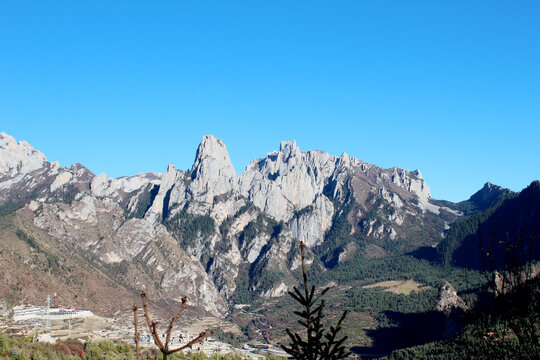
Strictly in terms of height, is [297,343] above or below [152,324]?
below

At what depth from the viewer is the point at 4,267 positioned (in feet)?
651

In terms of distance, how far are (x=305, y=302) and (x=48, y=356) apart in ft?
201

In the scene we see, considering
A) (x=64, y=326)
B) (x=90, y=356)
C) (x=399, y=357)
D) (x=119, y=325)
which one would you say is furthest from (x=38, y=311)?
(x=399, y=357)

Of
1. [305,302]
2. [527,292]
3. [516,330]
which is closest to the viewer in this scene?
[305,302]

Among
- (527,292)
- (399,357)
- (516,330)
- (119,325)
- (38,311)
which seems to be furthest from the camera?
(119,325)

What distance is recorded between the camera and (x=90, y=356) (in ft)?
237

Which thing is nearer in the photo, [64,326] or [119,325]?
[64,326]

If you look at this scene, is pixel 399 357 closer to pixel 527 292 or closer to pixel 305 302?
pixel 527 292

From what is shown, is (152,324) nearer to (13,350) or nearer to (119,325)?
(13,350)

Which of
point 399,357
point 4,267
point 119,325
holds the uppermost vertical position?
point 4,267

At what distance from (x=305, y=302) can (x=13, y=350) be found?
2359 inches

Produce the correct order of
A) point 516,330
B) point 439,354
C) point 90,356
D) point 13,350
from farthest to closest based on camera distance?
point 439,354, point 90,356, point 13,350, point 516,330

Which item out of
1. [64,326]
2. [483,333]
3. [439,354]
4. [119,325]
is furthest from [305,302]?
[119,325]

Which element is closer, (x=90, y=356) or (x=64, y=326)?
(x=90, y=356)
